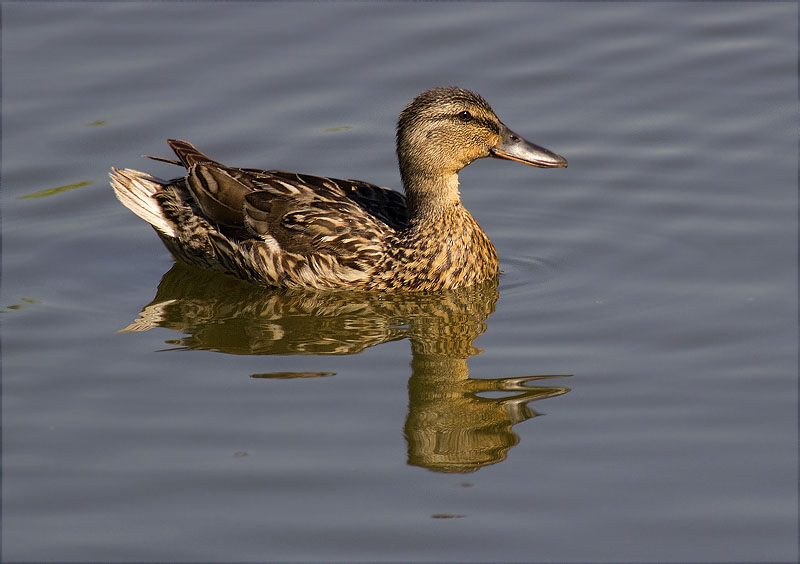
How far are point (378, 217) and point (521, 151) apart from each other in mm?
1237

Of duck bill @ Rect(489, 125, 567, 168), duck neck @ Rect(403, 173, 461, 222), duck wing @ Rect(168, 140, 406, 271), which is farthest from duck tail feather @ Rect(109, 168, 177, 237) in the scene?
duck bill @ Rect(489, 125, 567, 168)

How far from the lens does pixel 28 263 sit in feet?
37.5

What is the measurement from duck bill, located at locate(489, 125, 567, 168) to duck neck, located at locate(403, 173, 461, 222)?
1.46ft

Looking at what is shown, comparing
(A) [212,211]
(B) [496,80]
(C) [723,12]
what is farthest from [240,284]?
(C) [723,12]

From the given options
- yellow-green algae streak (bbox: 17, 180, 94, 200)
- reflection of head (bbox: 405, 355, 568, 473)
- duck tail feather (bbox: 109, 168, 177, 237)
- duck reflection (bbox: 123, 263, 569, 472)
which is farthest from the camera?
yellow-green algae streak (bbox: 17, 180, 94, 200)

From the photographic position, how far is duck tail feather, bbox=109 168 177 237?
38.0 ft

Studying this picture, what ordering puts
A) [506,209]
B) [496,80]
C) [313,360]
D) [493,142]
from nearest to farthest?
[313,360], [493,142], [506,209], [496,80]

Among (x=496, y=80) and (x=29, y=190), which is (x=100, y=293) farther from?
(x=496, y=80)

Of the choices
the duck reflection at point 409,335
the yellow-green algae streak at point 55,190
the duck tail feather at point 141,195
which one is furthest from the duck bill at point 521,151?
the yellow-green algae streak at point 55,190

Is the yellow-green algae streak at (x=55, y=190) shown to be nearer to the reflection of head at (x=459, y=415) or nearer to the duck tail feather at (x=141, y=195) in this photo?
the duck tail feather at (x=141, y=195)

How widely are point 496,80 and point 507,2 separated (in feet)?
5.25

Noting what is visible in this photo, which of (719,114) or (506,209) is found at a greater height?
(719,114)

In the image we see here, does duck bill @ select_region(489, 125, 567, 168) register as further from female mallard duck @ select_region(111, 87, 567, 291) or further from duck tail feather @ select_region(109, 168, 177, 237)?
duck tail feather @ select_region(109, 168, 177, 237)

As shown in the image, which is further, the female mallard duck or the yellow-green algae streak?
the yellow-green algae streak
